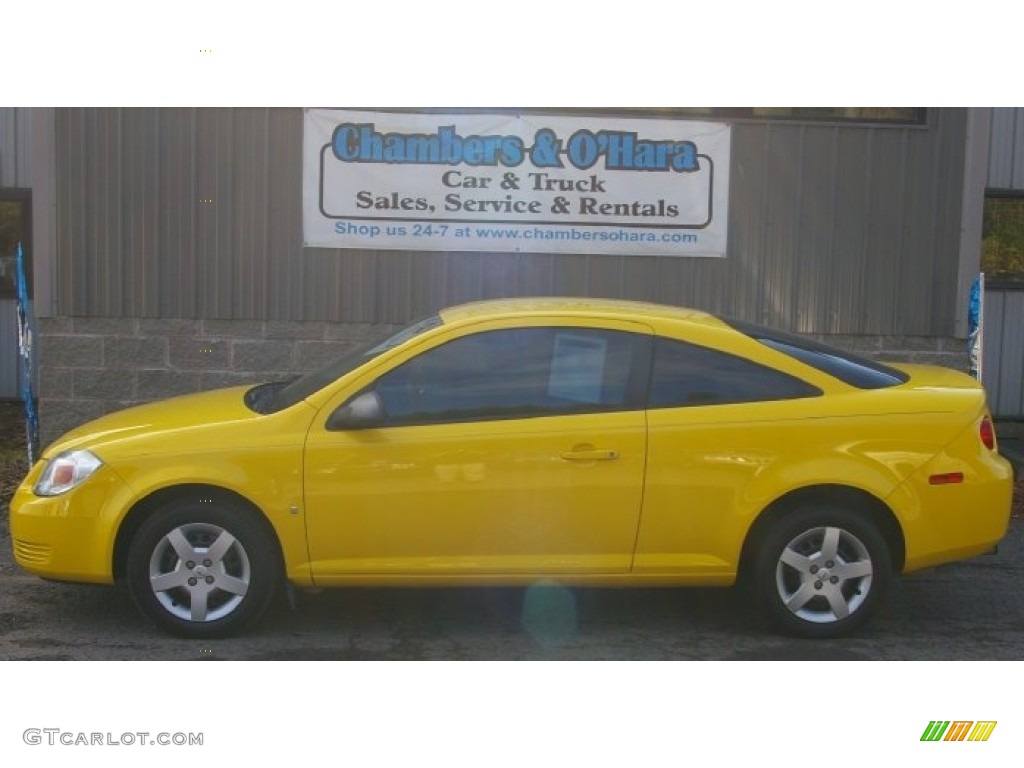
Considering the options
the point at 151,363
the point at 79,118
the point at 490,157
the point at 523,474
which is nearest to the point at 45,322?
the point at 151,363

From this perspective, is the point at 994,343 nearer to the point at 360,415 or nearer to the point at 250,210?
the point at 250,210

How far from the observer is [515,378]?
5414 millimetres

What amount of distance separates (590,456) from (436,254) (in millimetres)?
4380

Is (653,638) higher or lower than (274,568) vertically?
lower

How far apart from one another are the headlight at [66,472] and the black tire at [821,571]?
3.02 m

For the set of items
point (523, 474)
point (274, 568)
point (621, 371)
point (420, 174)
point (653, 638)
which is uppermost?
point (420, 174)

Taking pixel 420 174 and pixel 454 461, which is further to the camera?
pixel 420 174

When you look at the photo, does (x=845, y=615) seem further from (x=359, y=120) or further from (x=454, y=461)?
(x=359, y=120)

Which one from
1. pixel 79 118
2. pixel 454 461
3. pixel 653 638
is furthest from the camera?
pixel 79 118

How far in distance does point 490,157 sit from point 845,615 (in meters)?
5.01

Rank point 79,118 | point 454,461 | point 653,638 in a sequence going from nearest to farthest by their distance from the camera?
point 454,461 → point 653,638 → point 79,118

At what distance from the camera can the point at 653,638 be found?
18.4 ft

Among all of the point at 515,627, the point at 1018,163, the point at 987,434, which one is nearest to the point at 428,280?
the point at 515,627
